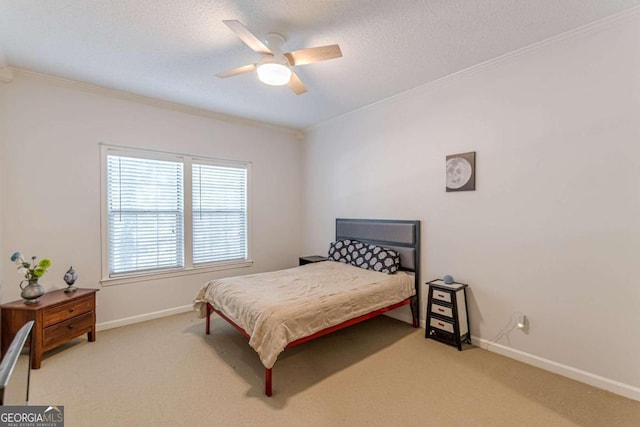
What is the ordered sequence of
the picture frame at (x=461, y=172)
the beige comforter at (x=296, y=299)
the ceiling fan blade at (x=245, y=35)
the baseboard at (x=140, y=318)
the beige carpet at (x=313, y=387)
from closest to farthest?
the ceiling fan blade at (x=245, y=35) → the beige carpet at (x=313, y=387) → the beige comforter at (x=296, y=299) → the picture frame at (x=461, y=172) → the baseboard at (x=140, y=318)

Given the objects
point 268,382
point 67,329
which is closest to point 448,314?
point 268,382

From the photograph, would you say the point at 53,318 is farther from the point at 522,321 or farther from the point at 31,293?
the point at 522,321

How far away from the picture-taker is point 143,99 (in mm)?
3570

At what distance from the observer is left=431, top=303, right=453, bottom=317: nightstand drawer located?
9.47 feet

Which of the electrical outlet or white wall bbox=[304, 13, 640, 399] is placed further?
the electrical outlet

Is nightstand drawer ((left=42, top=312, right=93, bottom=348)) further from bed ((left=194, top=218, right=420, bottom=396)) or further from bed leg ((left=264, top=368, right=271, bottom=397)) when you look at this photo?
bed leg ((left=264, top=368, right=271, bottom=397))

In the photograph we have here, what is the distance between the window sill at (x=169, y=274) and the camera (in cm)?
341

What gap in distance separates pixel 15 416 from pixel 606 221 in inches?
140

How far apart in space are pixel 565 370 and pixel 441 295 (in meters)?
1.08

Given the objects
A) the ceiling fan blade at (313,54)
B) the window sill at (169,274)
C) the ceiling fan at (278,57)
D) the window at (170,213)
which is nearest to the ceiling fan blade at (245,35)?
the ceiling fan at (278,57)

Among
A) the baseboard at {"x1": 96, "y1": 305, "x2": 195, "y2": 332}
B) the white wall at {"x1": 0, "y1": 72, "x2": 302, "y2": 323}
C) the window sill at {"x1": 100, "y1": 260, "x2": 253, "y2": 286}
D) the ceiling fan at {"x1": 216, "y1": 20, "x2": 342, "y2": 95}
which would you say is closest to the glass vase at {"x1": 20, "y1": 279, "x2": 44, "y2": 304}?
the white wall at {"x1": 0, "y1": 72, "x2": 302, "y2": 323}

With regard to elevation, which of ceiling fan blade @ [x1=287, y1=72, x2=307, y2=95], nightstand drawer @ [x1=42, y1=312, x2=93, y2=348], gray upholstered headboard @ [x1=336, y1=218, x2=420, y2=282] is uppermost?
ceiling fan blade @ [x1=287, y1=72, x2=307, y2=95]

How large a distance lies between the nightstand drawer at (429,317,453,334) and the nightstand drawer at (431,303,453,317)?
81 mm

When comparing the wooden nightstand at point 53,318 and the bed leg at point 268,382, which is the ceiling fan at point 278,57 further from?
the wooden nightstand at point 53,318
